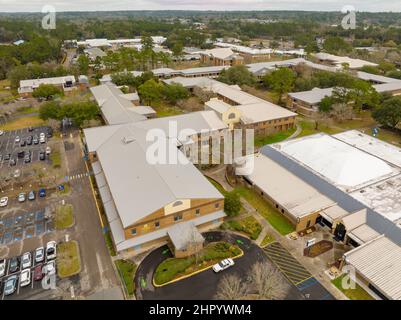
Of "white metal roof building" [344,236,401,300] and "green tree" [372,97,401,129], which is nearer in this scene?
"white metal roof building" [344,236,401,300]

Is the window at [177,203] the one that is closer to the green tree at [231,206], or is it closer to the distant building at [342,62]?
the green tree at [231,206]

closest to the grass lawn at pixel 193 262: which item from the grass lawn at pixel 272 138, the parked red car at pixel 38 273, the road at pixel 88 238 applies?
the road at pixel 88 238

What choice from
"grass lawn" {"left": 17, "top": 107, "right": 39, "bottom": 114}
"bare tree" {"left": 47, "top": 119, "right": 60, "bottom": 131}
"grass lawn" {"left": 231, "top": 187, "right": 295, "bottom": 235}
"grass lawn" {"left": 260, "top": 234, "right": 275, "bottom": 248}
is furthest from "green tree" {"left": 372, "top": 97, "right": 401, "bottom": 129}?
"grass lawn" {"left": 17, "top": 107, "right": 39, "bottom": 114}

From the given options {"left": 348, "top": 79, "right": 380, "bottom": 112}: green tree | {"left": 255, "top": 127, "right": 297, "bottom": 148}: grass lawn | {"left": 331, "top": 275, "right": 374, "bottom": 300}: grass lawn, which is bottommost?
{"left": 331, "top": 275, "right": 374, "bottom": 300}: grass lawn

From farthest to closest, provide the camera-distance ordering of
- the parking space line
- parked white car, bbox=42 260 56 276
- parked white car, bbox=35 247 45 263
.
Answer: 1. parked white car, bbox=35 247 45 263
2. parked white car, bbox=42 260 56 276
3. the parking space line

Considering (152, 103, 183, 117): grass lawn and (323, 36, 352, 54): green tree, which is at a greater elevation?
(323, 36, 352, 54): green tree

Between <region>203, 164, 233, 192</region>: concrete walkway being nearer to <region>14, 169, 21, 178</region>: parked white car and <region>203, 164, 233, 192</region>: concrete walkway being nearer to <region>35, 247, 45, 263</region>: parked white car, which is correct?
<region>35, 247, 45, 263</region>: parked white car

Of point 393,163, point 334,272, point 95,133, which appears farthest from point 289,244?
point 95,133
